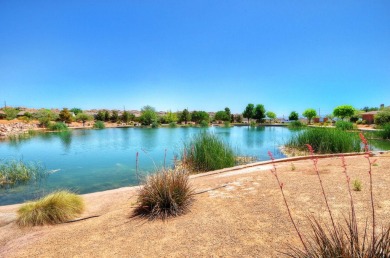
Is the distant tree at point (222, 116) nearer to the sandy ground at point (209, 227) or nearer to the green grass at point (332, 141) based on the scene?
the green grass at point (332, 141)

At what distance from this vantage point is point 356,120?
3716 cm

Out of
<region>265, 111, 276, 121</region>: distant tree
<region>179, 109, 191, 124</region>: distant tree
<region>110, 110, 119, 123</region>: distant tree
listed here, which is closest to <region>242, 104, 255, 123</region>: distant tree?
<region>265, 111, 276, 121</region>: distant tree

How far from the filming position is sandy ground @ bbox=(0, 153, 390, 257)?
2.29m

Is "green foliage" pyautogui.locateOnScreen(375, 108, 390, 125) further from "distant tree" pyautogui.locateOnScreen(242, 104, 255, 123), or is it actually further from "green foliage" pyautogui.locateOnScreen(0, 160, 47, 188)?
"distant tree" pyautogui.locateOnScreen(242, 104, 255, 123)

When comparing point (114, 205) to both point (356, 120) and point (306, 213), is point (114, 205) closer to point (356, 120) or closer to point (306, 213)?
point (306, 213)

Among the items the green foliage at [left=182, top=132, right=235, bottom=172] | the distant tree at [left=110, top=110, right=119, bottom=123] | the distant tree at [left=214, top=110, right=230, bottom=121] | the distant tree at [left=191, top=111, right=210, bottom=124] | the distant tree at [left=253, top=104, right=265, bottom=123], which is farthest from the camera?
the distant tree at [left=214, top=110, right=230, bottom=121]

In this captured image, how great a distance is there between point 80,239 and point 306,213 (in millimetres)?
2823

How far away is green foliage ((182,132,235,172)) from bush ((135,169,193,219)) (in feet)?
13.2

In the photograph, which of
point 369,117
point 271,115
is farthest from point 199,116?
point 369,117

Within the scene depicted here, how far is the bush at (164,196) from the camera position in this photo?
126 inches

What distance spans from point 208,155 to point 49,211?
Result: 5077 mm

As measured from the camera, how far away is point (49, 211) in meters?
3.46

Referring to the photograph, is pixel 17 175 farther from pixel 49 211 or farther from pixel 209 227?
pixel 209 227

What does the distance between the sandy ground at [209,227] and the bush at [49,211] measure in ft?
0.48
